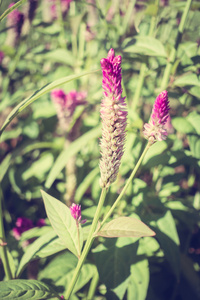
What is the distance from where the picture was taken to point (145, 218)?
0.88 metres

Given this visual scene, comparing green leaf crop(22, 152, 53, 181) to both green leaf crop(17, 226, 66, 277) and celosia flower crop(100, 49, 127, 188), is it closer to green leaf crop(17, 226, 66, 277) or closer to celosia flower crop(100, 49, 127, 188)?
green leaf crop(17, 226, 66, 277)

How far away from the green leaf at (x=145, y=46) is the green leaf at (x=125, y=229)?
0.54 metres

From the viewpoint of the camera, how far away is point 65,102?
1.13m

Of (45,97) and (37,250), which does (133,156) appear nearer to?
(37,250)

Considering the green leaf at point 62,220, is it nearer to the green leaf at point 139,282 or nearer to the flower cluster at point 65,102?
the green leaf at point 139,282

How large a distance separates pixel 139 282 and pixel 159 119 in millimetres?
590

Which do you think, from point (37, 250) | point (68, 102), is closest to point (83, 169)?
point (68, 102)

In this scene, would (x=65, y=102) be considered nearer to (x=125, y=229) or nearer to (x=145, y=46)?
(x=145, y=46)

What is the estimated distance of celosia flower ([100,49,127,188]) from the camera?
1.51 feet

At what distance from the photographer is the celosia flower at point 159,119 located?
1.64 ft

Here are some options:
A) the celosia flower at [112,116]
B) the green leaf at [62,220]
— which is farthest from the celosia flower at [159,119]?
the green leaf at [62,220]

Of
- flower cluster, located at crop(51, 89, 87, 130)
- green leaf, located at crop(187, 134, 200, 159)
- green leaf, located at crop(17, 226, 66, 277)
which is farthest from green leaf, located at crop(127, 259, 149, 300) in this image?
flower cluster, located at crop(51, 89, 87, 130)

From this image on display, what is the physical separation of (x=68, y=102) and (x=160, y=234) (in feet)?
2.19

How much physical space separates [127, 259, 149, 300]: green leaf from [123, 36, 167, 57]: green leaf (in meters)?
0.71
